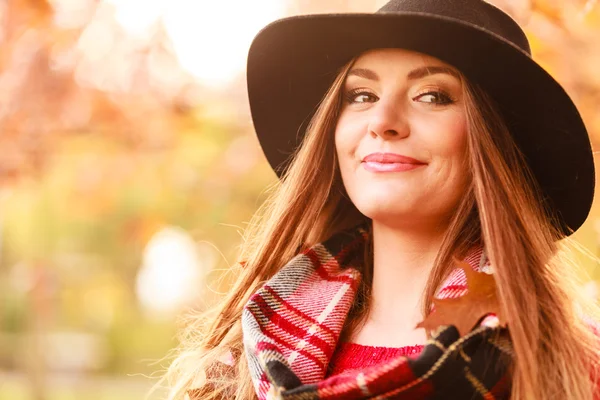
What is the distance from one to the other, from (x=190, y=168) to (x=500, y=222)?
4.13 m

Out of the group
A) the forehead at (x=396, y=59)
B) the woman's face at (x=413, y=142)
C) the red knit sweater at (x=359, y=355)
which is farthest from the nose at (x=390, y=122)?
the red knit sweater at (x=359, y=355)

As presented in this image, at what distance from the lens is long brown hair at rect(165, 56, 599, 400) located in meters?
2.14

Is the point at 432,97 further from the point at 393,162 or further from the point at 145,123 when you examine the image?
the point at 145,123

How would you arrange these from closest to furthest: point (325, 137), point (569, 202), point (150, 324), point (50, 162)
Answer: point (569, 202) → point (325, 137) → point (50, 162) → point (150, 324)

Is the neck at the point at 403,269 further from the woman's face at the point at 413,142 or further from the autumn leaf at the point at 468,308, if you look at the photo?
the autumn leaf at the point at 468,308

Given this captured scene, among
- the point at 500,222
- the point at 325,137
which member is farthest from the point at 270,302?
the point at 500,222

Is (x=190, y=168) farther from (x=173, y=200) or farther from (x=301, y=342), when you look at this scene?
(x=301, y=342)

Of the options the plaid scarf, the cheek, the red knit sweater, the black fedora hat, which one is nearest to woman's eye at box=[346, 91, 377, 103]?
the black fedora hat

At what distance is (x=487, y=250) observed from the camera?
2291 mm

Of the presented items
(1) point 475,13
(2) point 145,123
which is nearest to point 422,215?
(1) point 475,13

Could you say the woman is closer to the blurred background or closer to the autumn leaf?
the autumn leaf

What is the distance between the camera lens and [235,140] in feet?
20.5

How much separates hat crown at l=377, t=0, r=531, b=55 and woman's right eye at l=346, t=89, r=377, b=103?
240mm

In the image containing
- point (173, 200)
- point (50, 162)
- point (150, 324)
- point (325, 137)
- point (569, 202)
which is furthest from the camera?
point (150, 324)
